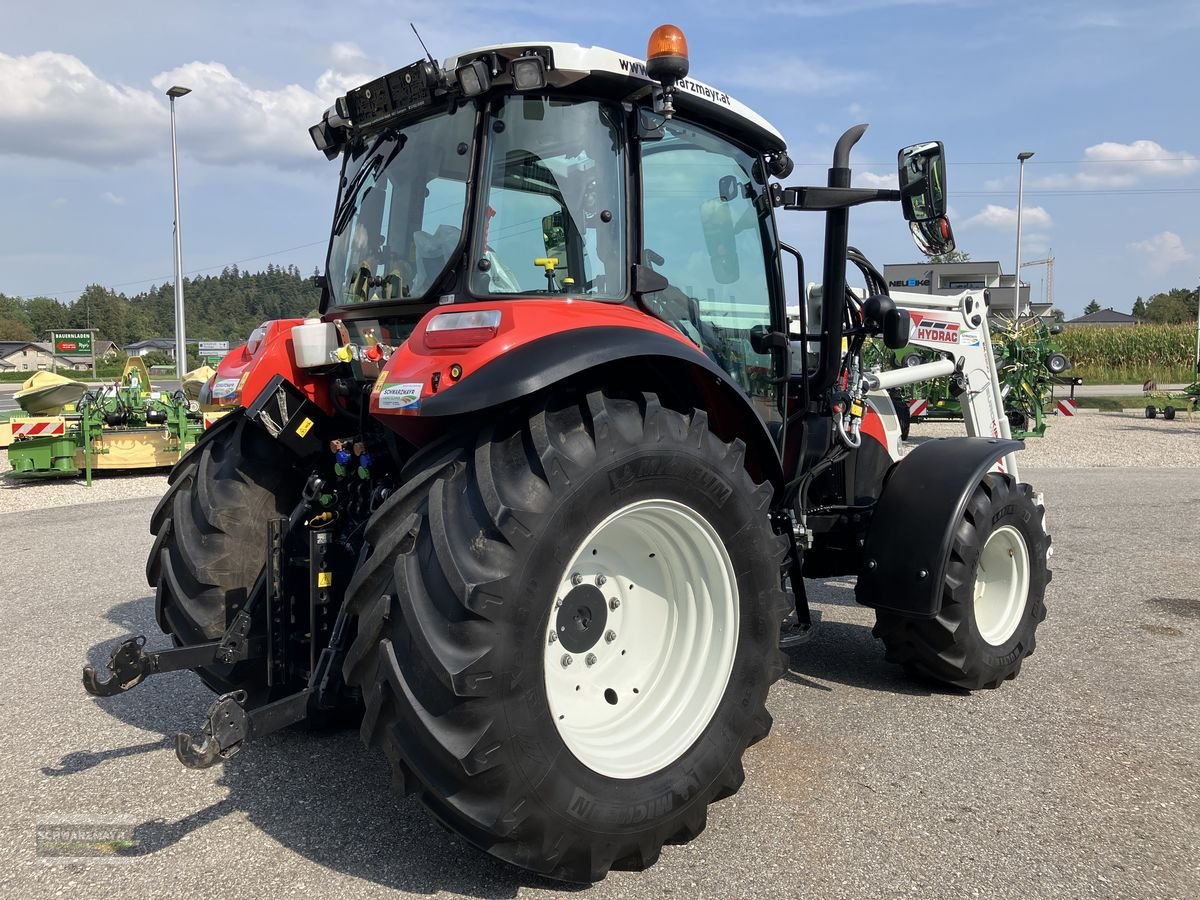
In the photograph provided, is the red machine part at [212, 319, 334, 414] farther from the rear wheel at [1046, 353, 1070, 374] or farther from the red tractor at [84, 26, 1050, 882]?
the rear wheel at [1046, 353, 1070, 374]

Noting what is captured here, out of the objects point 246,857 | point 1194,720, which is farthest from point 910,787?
point 246,857

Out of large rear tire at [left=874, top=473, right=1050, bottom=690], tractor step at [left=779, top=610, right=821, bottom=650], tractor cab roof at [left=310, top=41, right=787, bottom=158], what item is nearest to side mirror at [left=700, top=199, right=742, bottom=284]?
tractor cab roof at [left=310, top=41, right=787, bottom=158]

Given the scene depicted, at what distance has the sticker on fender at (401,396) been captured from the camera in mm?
2520

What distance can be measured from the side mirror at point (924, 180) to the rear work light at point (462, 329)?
188 cm

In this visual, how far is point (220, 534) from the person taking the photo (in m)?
3.44

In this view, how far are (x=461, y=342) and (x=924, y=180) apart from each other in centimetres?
201

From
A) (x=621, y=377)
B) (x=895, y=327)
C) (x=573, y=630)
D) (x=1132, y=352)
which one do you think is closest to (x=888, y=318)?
(x=895, y=327)

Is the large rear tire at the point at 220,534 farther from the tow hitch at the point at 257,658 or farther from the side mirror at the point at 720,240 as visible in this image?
the side mirror at the point at 720,240

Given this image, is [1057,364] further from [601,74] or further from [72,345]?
[72,345]

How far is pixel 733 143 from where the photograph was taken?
3.71 metres

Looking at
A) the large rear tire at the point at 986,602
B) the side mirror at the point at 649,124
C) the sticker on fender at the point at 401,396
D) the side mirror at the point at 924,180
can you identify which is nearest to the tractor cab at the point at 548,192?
the side mirror at the point at 649,124

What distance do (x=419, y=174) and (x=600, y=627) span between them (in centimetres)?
175

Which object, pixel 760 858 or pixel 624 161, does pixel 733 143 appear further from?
pixel 760 858

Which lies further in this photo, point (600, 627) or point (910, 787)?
point (910, 787)
